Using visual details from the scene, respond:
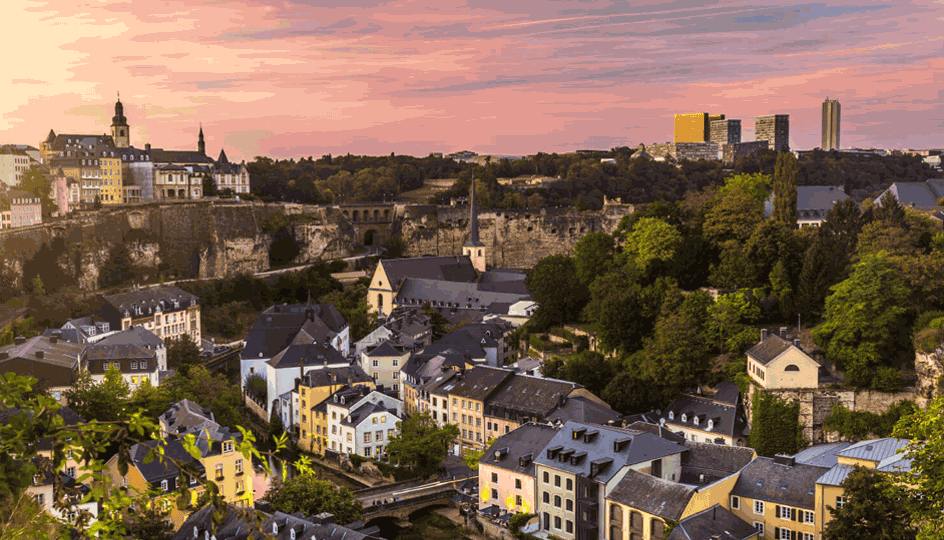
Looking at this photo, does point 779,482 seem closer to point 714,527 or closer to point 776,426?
point 714,527

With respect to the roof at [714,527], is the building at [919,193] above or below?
above

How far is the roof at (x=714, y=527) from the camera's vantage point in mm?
19734

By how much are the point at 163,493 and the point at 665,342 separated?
24323mm

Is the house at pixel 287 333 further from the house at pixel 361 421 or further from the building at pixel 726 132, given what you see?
the building at pixel 726 132

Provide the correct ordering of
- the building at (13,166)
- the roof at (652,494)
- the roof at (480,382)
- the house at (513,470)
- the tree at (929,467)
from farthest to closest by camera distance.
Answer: the building at (13,166)
the roof at (480,382)
the house at (513,470)
the roof at (652,494)
the tree at (929,467)

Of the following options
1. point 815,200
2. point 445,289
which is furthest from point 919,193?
point 445,289

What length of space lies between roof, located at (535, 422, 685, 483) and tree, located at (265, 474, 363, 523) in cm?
491

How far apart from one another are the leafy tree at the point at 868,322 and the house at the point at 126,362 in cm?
2284

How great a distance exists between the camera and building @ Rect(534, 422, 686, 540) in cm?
2275

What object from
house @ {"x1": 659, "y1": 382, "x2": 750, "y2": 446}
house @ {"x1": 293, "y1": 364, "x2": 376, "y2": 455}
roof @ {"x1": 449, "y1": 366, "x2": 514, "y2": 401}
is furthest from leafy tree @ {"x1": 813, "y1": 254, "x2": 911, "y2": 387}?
house @ {"x1": 293, "y1": 364, "x2": 376, "y2": 455}

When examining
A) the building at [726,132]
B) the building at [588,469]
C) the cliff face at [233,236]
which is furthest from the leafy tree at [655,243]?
the building at [726,132]

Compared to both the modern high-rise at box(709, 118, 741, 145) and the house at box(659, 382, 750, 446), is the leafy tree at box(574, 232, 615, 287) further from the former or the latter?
the modern high-rise at box(709, 118, 741, 145)

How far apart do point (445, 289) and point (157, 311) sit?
1523cm

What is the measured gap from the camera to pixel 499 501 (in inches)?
997
